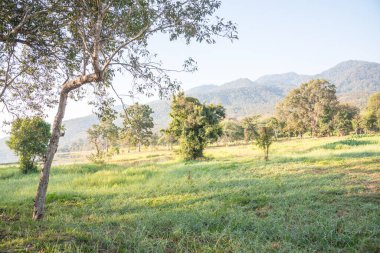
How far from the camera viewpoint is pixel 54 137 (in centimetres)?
963

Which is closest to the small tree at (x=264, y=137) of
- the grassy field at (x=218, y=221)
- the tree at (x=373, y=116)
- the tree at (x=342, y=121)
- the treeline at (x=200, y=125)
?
the treeline at (x=200, y=125)

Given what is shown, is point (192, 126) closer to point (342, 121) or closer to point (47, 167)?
point (47, 167)

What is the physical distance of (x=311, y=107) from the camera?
8475cm

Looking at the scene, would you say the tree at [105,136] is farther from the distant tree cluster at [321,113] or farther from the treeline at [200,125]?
the distant tree cluster at [321,113]

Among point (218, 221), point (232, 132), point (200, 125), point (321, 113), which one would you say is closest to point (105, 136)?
point (200, 125)

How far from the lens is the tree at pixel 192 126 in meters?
35.4

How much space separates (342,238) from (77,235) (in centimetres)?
586

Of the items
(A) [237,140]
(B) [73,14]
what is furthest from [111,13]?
(A) [237,140]

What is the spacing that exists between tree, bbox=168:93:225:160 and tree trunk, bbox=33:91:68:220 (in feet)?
81.6

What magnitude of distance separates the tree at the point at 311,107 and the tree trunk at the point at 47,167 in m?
82.6

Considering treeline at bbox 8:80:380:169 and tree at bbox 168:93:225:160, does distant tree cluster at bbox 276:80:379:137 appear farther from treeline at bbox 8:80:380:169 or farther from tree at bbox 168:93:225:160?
tree at bbox 168:93:225:160

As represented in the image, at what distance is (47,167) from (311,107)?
8762cm

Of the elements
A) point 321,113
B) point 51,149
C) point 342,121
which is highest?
point 321,113

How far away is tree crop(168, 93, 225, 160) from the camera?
35.4 metres
